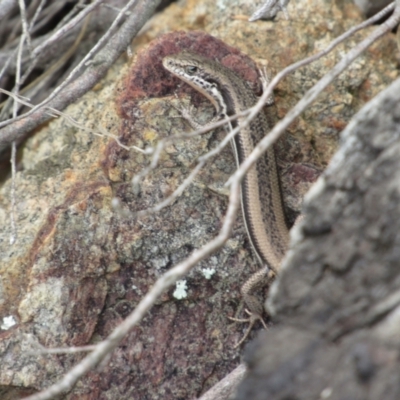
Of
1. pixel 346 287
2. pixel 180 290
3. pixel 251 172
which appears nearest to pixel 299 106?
pixel 346 287

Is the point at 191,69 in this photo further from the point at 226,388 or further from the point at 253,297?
the point at 226,388

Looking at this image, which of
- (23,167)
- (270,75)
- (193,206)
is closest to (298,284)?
(193,206)

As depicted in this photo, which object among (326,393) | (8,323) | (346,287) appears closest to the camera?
(326,393)

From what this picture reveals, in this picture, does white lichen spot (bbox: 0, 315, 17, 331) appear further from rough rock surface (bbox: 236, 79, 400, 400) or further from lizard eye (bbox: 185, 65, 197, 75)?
lizard eye (bbox: 185, 65, 197, 75)

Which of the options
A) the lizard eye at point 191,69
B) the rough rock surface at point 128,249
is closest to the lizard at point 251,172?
the lizard eye at point 191,69

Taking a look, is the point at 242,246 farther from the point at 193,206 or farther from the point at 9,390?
the point at 9,390
